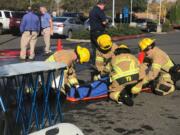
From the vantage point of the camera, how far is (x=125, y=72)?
8.88m

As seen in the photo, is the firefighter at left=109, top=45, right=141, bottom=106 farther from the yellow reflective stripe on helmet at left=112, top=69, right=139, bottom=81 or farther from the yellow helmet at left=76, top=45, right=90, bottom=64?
the yellow helmet at left=76, top=45, right=90, bottom=64

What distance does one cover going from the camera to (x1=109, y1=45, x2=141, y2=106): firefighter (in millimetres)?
8859

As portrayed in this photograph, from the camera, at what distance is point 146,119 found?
7816 mm

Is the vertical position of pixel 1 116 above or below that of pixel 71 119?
above

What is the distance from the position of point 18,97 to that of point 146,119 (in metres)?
2.77

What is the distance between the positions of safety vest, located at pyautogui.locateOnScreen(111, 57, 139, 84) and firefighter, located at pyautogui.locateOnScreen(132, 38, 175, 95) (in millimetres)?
591

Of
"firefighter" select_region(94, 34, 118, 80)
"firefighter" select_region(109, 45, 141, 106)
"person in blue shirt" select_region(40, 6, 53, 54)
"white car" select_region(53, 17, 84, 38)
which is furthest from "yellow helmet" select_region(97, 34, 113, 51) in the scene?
"white car" select_region(53, 17, 84, 38)

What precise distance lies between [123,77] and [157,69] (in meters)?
1.14

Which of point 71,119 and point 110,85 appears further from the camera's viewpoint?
point 110,85

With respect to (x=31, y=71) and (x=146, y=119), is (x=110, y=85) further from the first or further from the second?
(x=31, y=71)

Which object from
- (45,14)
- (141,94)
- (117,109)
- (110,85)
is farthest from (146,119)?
(45,14)

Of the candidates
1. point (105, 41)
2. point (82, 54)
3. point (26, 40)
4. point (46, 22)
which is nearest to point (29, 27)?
point (26, 40)

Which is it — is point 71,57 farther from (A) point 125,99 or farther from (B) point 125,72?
(A) point 125,99

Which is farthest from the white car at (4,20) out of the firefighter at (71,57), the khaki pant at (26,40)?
the firefighter at (71,57)
